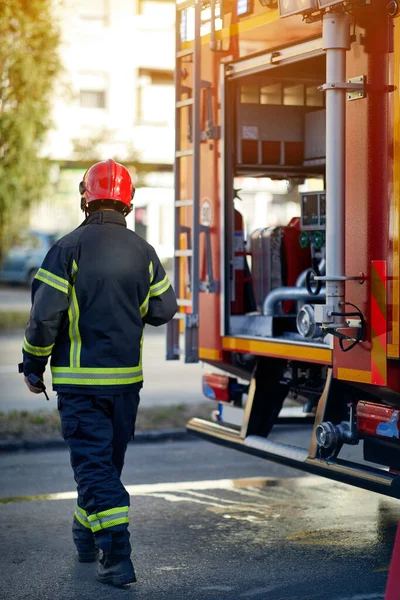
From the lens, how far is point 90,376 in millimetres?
4867

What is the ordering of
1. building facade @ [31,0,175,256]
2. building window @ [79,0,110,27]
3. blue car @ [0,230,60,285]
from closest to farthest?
blue car @ [0,230,60,285] < building window @ [79,0,110,27] < building facade @ [31,0,175,256]

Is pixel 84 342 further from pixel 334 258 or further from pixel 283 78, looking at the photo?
pixel 283 78

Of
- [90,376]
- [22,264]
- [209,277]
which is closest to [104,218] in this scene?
[90,376]

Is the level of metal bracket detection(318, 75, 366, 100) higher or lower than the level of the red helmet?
higher

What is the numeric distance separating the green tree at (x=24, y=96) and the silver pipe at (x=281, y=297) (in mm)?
11625

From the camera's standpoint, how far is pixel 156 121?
35.0 m

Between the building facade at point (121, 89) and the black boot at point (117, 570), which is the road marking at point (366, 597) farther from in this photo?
the building facade at point (121, 89)

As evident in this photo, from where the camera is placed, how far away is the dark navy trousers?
4.79 m

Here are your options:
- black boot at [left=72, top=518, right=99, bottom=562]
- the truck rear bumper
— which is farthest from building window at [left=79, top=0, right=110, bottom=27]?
black boot at [left=72, top=518, right=99, bottom=562]

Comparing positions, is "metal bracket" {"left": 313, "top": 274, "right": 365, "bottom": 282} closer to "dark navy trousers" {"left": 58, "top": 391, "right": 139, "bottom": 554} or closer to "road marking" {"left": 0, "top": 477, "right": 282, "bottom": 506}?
"dark navy trousers" {"left": 58, "top": 391, "right": 139, "bottom": 554}

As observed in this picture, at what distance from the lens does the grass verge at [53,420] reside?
8.52 metres

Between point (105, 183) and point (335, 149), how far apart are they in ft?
3.56

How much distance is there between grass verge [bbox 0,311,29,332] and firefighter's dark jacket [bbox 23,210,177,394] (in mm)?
14270

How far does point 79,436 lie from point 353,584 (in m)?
1.38
